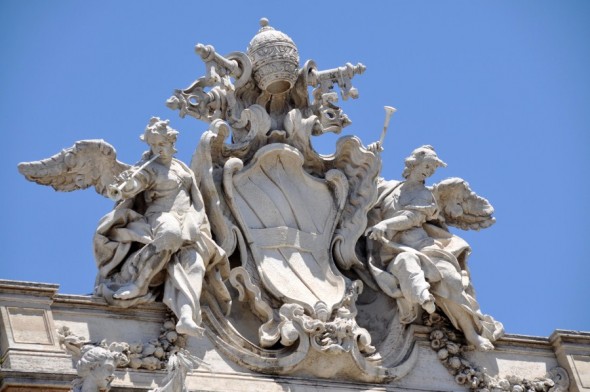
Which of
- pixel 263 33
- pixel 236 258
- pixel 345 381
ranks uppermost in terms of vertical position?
pixel 263 33

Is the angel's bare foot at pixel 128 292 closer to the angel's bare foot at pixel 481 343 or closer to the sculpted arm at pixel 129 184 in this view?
the sculpted arm at pixel 129 184

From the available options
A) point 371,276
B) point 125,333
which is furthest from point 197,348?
point 371,276

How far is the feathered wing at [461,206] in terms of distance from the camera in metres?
21.2

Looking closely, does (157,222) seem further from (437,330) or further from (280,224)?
(437,330)

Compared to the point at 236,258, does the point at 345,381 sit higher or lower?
lower

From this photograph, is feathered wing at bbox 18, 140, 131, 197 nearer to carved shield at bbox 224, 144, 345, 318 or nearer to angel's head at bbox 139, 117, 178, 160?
angel's head at bbox 139, 117, 178, 160

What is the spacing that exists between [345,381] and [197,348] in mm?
1360

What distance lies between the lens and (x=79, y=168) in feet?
65.1

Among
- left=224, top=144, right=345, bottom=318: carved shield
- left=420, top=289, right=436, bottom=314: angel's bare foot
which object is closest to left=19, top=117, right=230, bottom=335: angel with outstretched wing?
left=224, top=144, right=345, bottom=318: carved shield

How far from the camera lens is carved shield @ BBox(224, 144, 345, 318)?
20203mm

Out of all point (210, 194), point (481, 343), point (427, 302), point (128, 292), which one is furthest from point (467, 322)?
point (128, 292)

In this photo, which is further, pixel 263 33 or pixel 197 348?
pixel 263 33

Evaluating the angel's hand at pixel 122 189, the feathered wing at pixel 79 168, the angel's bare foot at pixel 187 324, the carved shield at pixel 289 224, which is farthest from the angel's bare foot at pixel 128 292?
the carved shield at pixel 289 224

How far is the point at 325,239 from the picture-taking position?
814 inches
